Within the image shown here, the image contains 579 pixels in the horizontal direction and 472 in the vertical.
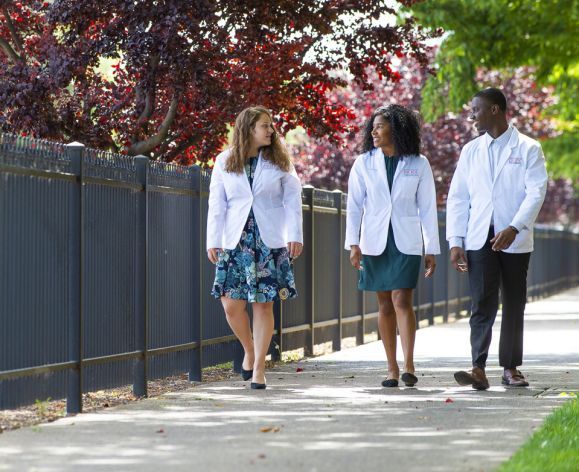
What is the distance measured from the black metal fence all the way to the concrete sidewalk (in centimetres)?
34

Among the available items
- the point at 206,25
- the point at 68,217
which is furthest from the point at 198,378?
the point at 206,25

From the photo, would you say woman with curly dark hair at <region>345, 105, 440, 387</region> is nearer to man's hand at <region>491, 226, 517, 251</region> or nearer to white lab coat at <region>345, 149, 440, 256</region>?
white lab coat at <region>345, 149, 440, 256</region>

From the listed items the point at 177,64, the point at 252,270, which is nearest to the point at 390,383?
the point at 252,270

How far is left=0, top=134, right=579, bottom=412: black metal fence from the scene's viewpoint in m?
7.84

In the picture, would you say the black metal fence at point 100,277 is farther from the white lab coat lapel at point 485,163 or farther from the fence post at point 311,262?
the white lab coat lapel at point 485,163

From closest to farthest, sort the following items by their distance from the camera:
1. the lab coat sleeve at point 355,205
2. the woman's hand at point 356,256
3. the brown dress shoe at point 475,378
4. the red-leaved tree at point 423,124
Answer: the brown dress shoe at point 475,378 → the woman's hand at point 356,256 → the lab coat sleeve at point 355,205 → the red-leaved tree at point 423,124

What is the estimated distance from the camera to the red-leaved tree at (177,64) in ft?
38.1

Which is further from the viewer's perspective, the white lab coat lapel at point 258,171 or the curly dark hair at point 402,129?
the curly dark hair at point 402,129

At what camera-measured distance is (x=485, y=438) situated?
7.22 meters

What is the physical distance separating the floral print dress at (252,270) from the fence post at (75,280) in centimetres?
157

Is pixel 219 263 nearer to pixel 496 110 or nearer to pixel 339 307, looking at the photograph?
pixel 496 110

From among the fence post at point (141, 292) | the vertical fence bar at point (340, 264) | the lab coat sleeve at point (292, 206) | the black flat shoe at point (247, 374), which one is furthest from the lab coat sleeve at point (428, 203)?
the vertical fence bar at point (340, 264)

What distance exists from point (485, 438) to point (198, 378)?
3794 mm

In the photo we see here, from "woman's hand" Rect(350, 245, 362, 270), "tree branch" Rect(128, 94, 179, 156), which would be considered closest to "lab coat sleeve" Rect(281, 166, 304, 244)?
"woman's hand" Rect(350, 245, 362, 270)
